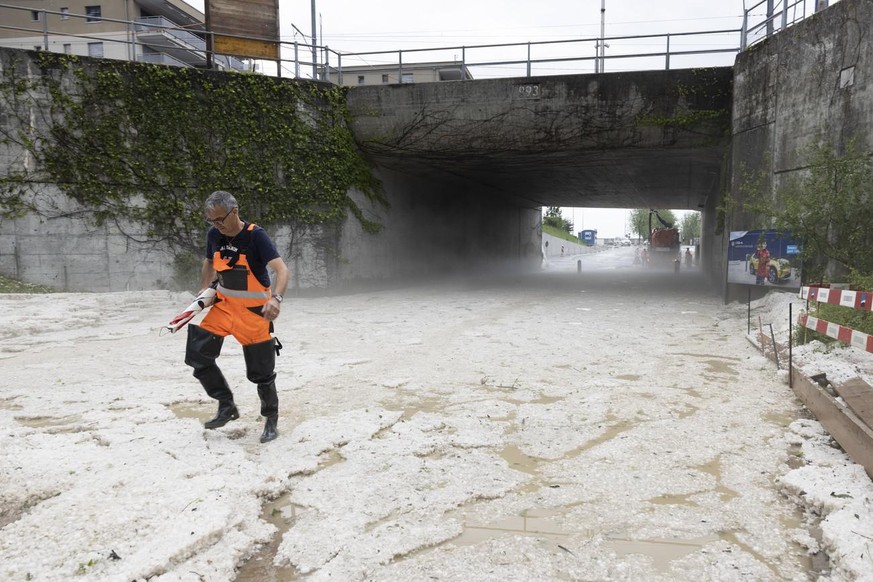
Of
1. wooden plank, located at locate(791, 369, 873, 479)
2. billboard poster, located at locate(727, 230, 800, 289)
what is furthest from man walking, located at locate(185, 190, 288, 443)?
billboard poster, located at locate(727, 230, 800, 289)

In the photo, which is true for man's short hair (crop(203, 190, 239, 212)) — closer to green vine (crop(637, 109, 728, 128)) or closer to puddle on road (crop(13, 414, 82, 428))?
puddle on road (crop(13, 414, 82, 428))

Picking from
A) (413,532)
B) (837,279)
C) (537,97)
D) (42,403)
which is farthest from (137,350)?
(837,279)

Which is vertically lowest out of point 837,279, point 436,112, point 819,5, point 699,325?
point 699,325

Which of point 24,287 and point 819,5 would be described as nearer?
point 819,5

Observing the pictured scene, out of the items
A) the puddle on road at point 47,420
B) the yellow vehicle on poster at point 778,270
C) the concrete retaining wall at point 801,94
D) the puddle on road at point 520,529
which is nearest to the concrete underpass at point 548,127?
the concrete retaining wall at point 801,94

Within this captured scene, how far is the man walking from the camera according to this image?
3824mm

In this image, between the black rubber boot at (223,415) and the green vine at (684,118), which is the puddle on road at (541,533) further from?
the green vine at (684,118)

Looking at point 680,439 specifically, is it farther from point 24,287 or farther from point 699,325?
point 24,287

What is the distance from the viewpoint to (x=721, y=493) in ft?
10.5

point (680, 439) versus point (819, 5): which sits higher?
point (819, 5)

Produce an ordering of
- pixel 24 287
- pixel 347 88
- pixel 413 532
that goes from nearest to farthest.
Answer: pixel 413 532
pixel 24 287
pixel 347 88

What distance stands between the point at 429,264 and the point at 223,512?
17.7m

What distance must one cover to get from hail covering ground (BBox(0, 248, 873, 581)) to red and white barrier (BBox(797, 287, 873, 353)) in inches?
20.9

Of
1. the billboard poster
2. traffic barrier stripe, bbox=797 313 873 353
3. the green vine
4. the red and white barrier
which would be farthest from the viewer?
the green vine
